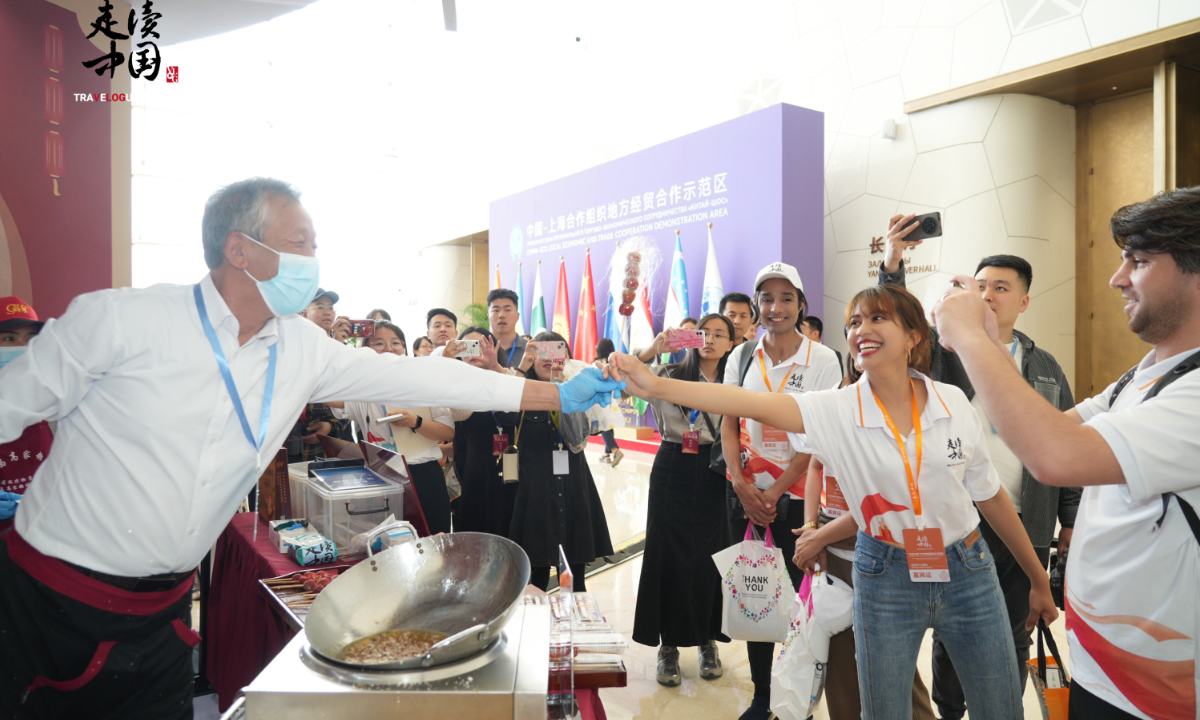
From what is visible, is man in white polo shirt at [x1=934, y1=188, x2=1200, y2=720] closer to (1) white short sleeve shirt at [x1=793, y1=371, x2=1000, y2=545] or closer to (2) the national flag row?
(1) white short sleeve shirt at [x1=793, y1=371, x2=1000, y2=545]

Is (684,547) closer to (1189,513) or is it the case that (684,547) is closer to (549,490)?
(549,490)

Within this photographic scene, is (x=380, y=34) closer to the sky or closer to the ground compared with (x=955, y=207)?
closer to the sky

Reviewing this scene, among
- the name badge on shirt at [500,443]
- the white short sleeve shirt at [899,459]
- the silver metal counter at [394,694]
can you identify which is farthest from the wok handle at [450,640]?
the name badge on shirt at [500,443]

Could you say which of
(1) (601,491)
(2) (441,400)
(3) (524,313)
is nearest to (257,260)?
(2) (441,400)

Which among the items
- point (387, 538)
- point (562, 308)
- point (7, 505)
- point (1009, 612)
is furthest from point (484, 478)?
point (562, 308)

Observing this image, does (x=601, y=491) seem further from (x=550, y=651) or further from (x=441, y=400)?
(x=550, y=651)

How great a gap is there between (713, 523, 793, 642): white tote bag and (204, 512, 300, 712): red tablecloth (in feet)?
4.87

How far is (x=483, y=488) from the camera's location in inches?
133

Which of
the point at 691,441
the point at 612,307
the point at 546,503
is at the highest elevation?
the point at 612,307

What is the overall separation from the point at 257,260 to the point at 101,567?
0.73 metres

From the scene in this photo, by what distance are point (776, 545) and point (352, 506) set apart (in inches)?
64.2

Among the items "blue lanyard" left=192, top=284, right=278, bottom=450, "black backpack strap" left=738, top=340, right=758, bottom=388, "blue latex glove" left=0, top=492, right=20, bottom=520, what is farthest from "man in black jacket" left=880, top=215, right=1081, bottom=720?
"blue latex glove" left=0, top=492, right=20, bottom=520

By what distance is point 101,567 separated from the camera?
4.32 feet

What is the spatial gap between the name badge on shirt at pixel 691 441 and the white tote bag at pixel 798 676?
963 millimetres
